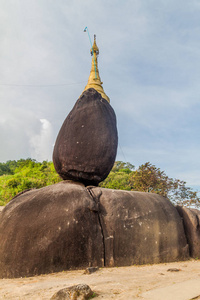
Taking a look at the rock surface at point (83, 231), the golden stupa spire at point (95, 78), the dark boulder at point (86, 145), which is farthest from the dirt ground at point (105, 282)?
the golden stupa spire at point (95, 78)

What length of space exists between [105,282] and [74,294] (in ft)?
2.93

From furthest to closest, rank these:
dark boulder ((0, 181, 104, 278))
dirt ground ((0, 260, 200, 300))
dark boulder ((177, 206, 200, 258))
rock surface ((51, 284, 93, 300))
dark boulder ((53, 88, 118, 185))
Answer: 1. dark boulder ((53, 88, 118, 185))
2. dark boulder ((177, 206, 200, 258))
3. dark boulder ((0, 181, 104, 278))
4. dirt ground ((0, 260, 200, 300))
5. rock surface ((51, 284, 93, 300))

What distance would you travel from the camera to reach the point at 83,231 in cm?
462

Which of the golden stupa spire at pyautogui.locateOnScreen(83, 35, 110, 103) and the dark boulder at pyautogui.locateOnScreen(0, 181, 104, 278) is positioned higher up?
the golden stupa spire at pyautogui.locateOnScreen(83, 35, 110, 103)

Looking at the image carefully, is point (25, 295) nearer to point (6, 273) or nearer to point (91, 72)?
point (6, 273)

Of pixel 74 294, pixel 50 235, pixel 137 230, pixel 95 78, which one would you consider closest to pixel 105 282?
pixel 74 294

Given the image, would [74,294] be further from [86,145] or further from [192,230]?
[192,230]

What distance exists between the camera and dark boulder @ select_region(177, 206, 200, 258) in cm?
570

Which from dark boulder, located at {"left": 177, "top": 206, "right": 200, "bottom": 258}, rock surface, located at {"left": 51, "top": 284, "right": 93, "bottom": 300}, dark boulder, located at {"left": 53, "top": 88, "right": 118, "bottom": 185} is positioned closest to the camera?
rock surface, located at {"left": 51, "top": 284, "right": 93, "bottom": 300}

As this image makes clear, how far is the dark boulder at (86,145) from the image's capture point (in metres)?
5.93

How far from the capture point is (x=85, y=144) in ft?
19.6

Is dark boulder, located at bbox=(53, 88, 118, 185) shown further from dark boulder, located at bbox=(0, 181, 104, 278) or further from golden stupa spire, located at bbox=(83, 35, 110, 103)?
golden stupa spire, located at bbox=(83, 35, 110, 103)

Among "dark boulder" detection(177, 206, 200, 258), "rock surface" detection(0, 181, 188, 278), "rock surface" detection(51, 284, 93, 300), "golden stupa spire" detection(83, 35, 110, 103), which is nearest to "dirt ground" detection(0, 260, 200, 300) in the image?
"rock surface" detection(51, 284, 93, 300)

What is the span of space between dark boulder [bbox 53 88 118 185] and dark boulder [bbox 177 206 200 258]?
2.26 m
